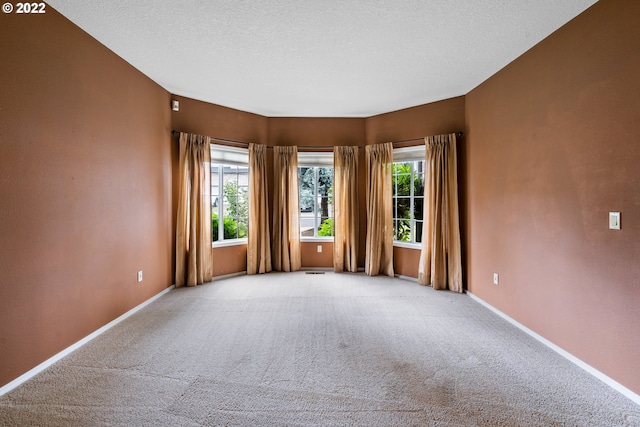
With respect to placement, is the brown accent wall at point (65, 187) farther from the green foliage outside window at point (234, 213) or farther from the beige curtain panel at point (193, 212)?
the green foliage outside window at point (234, 213)

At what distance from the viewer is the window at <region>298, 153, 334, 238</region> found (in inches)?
213

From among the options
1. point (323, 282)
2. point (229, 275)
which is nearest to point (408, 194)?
point (323, 282)

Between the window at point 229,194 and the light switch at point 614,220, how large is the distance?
446 centimetres

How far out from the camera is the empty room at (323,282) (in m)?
1.91

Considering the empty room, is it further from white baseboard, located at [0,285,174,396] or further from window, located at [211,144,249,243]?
window, located at [211,144,249,243]

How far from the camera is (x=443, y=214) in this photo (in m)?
4.13

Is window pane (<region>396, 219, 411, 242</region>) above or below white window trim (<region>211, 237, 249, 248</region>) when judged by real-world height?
above

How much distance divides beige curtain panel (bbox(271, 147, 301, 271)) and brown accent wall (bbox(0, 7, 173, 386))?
2.05m

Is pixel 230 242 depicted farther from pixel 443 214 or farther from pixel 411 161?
pixel 443 214

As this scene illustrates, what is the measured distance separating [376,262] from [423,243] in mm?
906

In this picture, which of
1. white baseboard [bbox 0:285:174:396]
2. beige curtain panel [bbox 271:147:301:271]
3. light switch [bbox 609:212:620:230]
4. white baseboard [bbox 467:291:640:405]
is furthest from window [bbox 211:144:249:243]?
light switch [bbox 609:212:620:230]

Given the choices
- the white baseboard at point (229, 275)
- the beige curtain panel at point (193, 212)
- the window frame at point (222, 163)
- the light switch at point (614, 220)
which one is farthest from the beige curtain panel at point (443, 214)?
the beige curtain panel at point (193, 212)

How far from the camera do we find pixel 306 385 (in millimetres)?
1996

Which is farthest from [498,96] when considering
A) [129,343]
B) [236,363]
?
[129,343]
